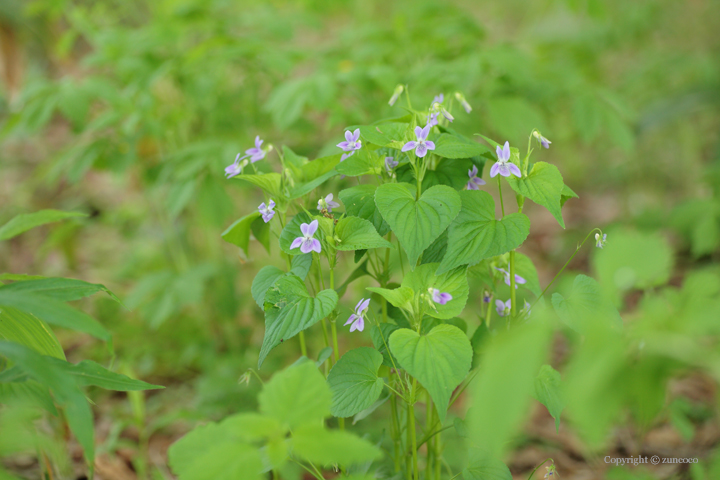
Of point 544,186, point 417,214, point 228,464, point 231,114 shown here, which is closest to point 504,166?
point 544,186

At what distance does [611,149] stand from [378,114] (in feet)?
11.3

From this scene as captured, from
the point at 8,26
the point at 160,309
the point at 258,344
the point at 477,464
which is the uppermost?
the point at 8,26

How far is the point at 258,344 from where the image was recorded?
231cm

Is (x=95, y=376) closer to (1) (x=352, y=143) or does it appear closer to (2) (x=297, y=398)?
(2) (x=297, y=398)

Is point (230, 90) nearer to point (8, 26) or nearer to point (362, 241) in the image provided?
point (8, 26)

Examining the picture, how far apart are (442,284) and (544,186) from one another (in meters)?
0.25

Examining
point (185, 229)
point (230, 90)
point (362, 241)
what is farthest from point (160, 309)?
point (362, 241)

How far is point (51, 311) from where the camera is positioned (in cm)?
71

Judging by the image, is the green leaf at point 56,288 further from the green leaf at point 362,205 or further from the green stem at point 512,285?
the green stem at point 512,285

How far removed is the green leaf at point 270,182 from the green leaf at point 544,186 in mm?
444

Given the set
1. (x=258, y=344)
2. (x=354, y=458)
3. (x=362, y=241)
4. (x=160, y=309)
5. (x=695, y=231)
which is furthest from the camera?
(x=258, y=344)

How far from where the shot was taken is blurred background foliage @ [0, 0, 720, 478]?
1.75 meters

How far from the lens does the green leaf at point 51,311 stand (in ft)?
2.29

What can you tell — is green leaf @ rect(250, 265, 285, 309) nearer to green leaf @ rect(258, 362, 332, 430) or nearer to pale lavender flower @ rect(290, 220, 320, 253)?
pale lavender flower @ rect(290, 220, 320, 253)
